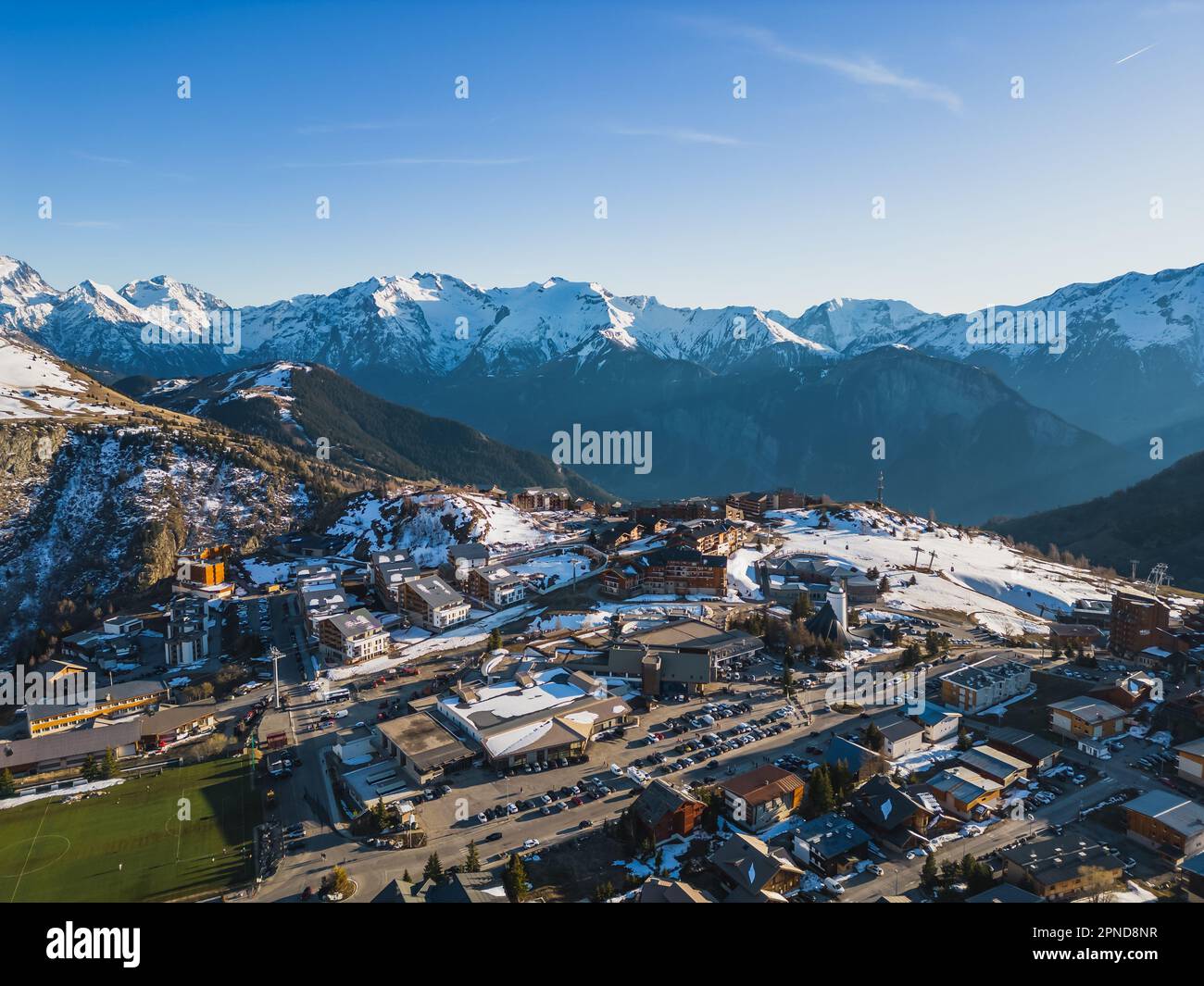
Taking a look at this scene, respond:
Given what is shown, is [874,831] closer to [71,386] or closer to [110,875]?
[110,875]

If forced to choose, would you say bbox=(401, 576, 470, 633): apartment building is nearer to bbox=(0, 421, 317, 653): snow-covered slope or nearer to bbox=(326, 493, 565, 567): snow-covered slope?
bbox=(326, 493, 565, 567): snow-covered slope

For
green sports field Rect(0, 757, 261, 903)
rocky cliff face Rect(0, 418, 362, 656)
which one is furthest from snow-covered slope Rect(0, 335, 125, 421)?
green sports field Rect(0, 757, 261, 903)

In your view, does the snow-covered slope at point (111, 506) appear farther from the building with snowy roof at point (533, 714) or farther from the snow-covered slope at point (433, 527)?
the building with snowy roof at point (533, 714)

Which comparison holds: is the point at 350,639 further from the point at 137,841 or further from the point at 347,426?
the point at 347,426

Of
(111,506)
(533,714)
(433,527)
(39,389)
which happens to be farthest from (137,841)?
(39,389)

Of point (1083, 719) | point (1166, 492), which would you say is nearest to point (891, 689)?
point (1083, 719)

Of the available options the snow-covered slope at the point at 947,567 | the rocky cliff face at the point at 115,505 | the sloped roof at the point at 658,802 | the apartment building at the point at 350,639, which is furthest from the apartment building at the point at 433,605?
the snow-covered slope at the point at 947,567

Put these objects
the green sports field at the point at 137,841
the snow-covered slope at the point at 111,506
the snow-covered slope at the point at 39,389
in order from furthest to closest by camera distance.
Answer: the snow-covered slope at the point at 39,389 → the snow-covered slope at the point at 111,506 → the green sports field at the point at 137,841
